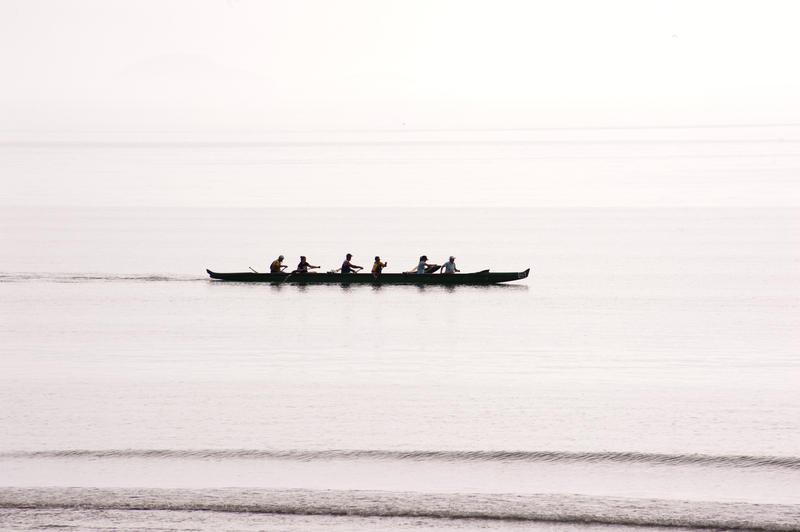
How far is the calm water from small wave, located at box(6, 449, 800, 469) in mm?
88

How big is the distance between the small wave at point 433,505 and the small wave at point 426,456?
375 cm

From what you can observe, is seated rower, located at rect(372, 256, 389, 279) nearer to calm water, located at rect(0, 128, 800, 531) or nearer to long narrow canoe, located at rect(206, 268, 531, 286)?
long narrow canoe, located at rect(206, 268, 531, 286)

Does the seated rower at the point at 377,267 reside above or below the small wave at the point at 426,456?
above

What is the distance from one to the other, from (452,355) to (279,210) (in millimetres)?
71145

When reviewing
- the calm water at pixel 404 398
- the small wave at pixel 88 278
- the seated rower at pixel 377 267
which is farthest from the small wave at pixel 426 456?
the small wave at pixel 88 278

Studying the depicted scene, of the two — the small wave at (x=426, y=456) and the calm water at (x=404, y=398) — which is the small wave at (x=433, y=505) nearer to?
the calm water at (x=404, y=398)

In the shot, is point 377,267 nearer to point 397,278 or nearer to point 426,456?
point 397,278

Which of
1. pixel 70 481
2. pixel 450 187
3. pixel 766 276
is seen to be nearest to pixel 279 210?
pixel 450 187

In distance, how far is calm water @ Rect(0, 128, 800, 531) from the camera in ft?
63.9

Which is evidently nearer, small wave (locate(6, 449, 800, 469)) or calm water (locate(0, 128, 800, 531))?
calm water (locate(0, 128, 800, 531))

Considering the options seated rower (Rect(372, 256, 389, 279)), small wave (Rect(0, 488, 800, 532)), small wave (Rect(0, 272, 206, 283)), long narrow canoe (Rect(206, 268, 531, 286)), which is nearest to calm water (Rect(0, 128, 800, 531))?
small wave (Rect(0, 488, 800, 532))

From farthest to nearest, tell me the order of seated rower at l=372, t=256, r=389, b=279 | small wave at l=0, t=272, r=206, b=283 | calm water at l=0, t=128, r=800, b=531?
small wave at l=0, t=272, r=206, b=283, seated rower at l=372, t=256, r=389, b=279, calm water at l=0, t=128, r=800, b=531

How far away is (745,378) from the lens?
32.6 meters

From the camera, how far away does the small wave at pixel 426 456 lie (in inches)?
933
